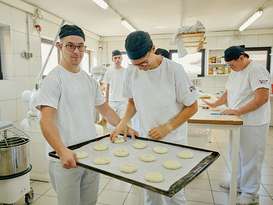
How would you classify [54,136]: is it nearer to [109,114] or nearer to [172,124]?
[109,114]

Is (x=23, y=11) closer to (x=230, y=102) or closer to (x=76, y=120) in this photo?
Answer: (x=76, y=120)

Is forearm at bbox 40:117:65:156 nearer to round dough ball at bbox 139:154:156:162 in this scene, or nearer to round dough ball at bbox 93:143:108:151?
round dough ball at bbox 93:143:108:151

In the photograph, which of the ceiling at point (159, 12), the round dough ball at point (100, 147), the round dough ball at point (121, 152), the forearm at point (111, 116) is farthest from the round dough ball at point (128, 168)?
the ceiling at point (159, 12)

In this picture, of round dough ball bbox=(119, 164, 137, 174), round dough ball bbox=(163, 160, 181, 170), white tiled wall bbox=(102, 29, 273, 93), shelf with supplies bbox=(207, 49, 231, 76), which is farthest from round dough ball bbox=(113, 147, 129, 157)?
shelf with supplies bbox=(207, 49, 231, 76)

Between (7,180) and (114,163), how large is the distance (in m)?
1.27

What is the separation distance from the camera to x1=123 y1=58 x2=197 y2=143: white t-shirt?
52.8 inches

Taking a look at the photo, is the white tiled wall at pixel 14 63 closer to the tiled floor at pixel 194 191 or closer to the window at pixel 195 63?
the tiled floor at pixel 194 191

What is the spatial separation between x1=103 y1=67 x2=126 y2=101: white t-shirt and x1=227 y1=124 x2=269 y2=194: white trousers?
7.28 feet

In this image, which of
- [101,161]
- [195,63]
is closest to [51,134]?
[101,161]

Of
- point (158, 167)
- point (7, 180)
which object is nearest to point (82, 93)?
point (158, 167)

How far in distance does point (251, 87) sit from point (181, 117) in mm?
1103

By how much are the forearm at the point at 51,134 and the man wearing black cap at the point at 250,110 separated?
1.59 m

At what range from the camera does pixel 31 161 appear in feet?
8.85

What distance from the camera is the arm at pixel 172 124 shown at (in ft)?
4.36
